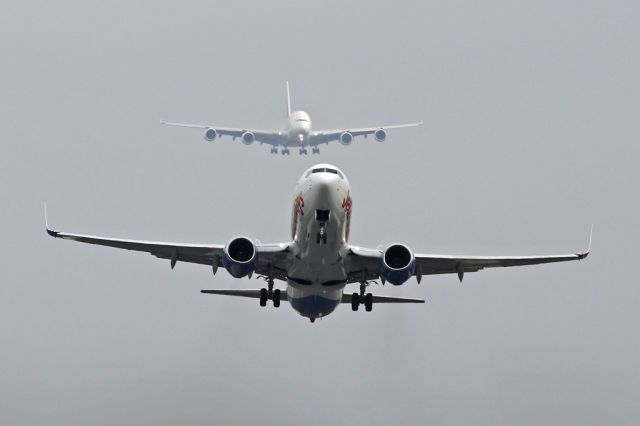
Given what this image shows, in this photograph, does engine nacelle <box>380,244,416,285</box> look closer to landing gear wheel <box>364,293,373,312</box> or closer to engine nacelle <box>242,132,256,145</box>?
landing gear wheel <box>364,293,373,312</box>

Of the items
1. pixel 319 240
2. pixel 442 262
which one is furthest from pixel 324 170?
pixel 442 262

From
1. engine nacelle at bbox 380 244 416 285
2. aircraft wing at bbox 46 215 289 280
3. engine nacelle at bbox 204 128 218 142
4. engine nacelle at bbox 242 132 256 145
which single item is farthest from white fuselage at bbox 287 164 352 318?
engine nacelle at bbox 242 132 256 145

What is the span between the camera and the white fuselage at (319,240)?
122 feet

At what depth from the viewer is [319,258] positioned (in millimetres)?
39938

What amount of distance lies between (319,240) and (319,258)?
1.53 m

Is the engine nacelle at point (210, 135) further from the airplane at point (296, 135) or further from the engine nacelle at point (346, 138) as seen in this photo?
the engine nacelle at point (346, 138)

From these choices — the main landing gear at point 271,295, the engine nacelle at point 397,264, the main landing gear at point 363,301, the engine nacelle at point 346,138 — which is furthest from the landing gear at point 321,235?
the engine nacelle at point 346,138

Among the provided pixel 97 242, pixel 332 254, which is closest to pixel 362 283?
pixel 332 254

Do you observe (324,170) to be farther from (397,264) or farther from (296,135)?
(296,135)

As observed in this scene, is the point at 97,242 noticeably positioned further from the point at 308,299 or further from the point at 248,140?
the point at 248,140

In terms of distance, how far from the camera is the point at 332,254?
39719 millimetres

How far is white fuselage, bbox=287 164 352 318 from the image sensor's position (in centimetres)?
3728

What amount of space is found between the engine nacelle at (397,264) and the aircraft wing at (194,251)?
4287mm

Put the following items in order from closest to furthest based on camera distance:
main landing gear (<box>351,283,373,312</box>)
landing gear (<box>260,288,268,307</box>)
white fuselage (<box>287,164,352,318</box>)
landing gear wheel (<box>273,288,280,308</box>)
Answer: white fuselage (<box>287,164,352,318</box>) < landing gear wheel (<box>273,288,280,308</box>) < landing gear (<box>260,288,268,307</box>) < main landing gear (<box>351,283,373,312</box>)
